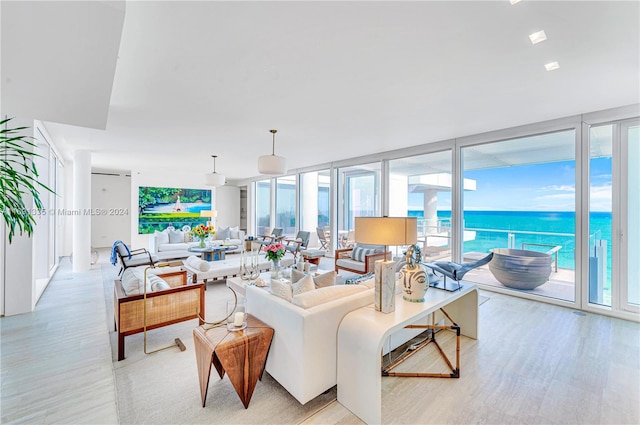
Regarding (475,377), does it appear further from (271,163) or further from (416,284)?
(271,163)

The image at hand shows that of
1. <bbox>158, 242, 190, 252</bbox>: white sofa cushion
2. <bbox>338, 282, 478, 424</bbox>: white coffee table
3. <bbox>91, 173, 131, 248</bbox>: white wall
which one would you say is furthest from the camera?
<bbox>91, 173, 131, 248</bbox>: white wall

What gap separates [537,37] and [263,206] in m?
9.55

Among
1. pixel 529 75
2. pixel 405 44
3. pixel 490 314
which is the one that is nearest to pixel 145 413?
pixel 405 44

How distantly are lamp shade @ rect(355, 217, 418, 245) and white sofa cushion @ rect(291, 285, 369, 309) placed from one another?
0.47 meters

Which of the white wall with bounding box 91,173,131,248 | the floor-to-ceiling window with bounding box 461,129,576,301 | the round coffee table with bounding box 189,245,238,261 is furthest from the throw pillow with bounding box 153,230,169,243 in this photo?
the floor-to-ceiling window with bounding box 461,129,576,301

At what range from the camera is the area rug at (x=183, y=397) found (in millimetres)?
1810

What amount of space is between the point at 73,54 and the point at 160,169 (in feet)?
26.0

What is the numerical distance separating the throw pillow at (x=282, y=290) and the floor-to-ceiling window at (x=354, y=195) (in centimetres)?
490

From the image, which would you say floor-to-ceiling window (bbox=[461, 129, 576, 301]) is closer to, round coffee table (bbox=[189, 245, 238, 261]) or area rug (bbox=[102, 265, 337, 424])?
area rug (bbox=[102, 265, 337, 424])

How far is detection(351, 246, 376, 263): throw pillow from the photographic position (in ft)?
16.8

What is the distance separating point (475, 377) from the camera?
2240 millimetres

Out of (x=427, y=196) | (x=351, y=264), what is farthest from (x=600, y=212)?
(x=351, y=264)

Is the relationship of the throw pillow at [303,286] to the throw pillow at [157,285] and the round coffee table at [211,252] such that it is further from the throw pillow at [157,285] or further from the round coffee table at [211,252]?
the round coffee table at [211,252]

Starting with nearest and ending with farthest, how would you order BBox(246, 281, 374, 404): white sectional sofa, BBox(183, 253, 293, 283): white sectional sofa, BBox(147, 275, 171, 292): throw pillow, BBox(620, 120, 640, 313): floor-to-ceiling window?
BBox(246, 281, 374, 404): white sectional sofa, BBox(147, 275, 171, 292): throw pillow, BBox(620, 120, 640, 313): floor-to-ceiling window, BBox(183, 253, 293, 283): white sectional sofa
